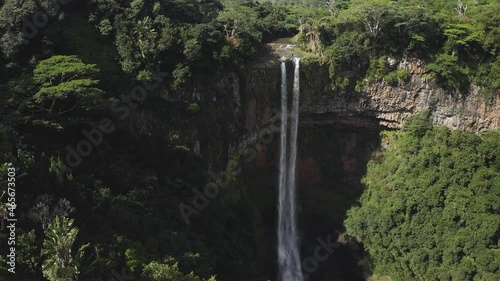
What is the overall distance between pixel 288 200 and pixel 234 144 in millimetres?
5986

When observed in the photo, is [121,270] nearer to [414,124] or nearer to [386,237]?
[386,237]

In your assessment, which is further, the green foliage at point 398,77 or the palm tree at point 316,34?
the palm tree at point 316,34

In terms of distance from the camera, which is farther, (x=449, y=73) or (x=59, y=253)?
(x=449, y=73)

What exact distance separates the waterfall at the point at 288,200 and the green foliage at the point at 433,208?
154 inches

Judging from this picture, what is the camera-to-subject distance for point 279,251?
29.1 meters

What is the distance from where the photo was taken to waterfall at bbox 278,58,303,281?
28812 mm

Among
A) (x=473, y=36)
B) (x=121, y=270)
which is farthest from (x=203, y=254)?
(x=473, y=36)

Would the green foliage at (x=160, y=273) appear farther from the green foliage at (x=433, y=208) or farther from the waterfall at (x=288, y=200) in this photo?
the green foliage at (x=433, y=208)

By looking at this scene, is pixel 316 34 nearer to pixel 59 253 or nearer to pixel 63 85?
pixel 63 85

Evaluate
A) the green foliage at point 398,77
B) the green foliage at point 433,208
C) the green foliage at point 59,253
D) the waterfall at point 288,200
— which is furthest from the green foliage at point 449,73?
the green foliage at point 59,253

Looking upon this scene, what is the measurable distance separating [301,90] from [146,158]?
12233 mm

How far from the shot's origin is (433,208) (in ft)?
86.9

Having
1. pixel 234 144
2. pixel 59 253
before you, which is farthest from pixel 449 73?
pixel 59 253

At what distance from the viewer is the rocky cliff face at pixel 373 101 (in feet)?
94.1
